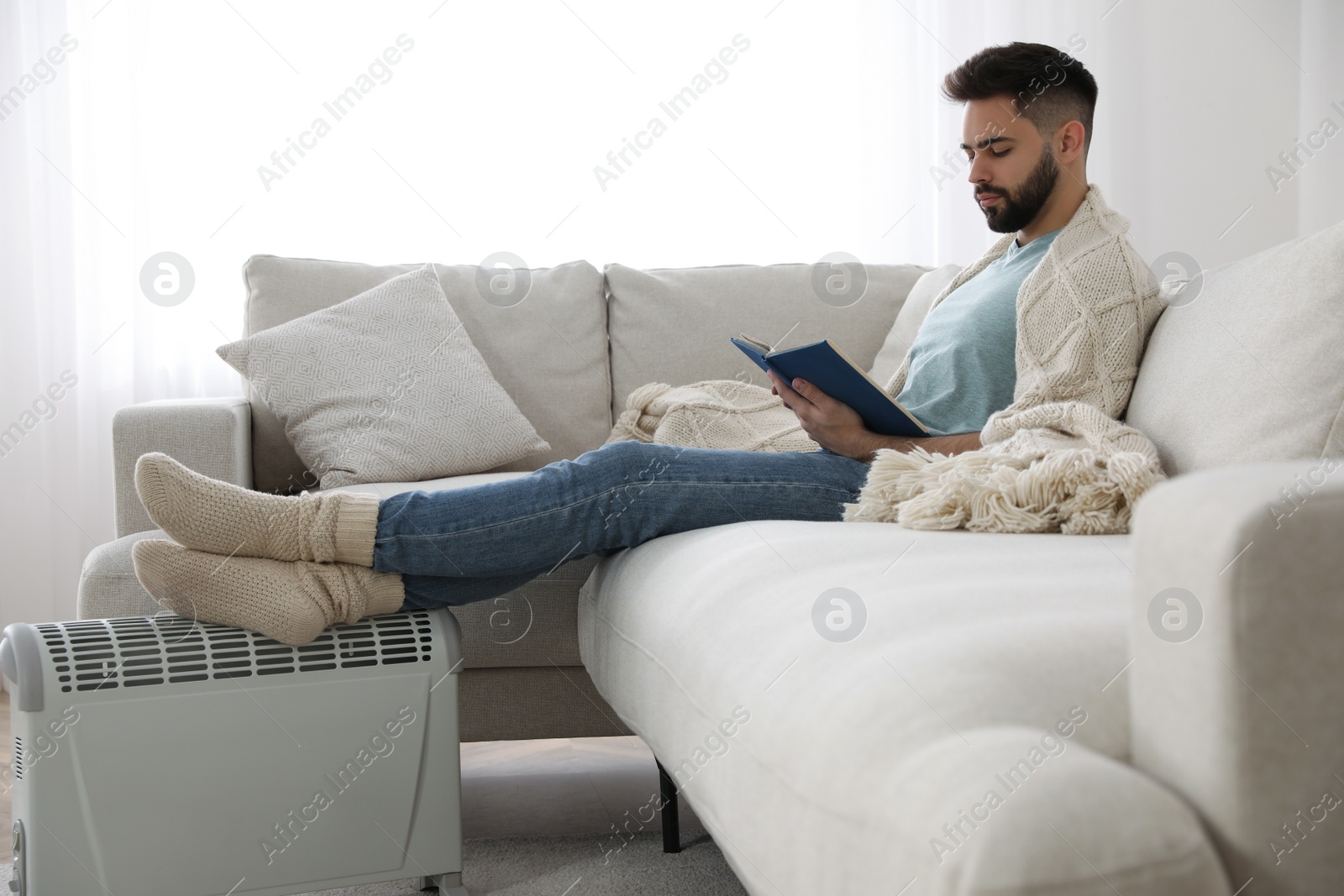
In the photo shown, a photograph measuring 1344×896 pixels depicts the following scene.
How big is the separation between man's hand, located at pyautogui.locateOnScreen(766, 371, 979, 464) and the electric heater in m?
0.53

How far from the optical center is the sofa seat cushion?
0.53 meters

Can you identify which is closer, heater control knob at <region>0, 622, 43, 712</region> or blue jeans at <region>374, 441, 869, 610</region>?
heater control knob at <region>0, 622, 43, 712</region>

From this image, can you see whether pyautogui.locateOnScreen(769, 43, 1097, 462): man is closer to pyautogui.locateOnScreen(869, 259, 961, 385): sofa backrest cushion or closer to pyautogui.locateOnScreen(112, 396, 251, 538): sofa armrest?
pyautogui.locateOnScreen(869, 259, 961, 385): sofa backrest cushion

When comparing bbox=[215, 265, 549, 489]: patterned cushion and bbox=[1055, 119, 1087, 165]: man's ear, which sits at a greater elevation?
bbox=[1055, 119, 1087, 165]: man's ear

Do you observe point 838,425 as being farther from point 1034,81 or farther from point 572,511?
point 1034,81

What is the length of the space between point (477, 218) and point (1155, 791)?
2442mm

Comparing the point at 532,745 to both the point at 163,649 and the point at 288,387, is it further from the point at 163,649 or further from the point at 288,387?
the point at 163,649

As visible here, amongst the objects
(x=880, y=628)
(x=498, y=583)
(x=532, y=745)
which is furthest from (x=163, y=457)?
(x=532, y=745)

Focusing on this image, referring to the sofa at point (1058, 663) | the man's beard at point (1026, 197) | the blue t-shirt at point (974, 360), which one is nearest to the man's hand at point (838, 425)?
the blue t-shirt at point (974, 360)

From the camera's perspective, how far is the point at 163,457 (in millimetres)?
1094

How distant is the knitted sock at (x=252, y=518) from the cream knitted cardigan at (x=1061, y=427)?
556 mm

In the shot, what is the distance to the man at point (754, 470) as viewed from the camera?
1092mm

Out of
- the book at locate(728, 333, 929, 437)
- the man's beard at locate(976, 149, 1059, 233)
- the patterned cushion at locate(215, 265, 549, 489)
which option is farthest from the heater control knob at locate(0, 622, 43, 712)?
the man's beard at locate(976, 149, 1059, 233)

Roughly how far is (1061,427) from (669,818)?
72 cm
